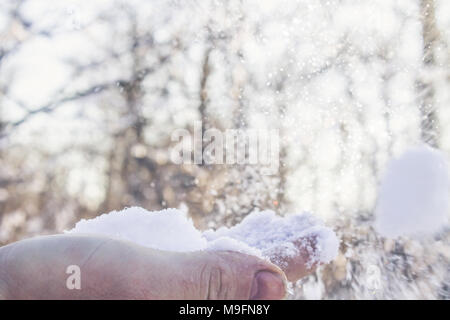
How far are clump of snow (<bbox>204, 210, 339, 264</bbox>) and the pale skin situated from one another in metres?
0.27

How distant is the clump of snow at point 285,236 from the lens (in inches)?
→ 45.1

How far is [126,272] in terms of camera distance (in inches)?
31.4

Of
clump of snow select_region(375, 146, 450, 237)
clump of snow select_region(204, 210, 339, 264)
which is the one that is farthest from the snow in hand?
clump of snow select_region(375, 146, 450, 237)

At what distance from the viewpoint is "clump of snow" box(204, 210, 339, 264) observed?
1146 mm

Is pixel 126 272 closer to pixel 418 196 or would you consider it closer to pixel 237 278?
pixel 237 278

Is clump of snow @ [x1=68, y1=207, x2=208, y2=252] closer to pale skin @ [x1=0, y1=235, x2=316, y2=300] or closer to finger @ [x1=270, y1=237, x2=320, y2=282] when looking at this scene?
pale skin @ [x1=0, y1=235, x2=316, y2=300]

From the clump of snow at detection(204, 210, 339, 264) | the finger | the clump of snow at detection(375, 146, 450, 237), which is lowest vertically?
the finger

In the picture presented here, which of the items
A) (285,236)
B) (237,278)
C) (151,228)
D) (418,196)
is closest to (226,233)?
(285,236)

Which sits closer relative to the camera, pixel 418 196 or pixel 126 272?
pixel 126 272

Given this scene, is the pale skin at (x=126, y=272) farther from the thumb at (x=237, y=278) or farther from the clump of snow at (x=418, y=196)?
the clump of snow at (x=418, y=196)

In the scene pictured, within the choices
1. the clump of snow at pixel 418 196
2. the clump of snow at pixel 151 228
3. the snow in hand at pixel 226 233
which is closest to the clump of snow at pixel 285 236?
the snow in hand at pixel 226 233

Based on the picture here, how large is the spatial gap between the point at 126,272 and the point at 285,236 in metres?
0.58

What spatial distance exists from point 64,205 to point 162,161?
1456mm

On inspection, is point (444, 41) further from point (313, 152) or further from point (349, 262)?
point (349, 262)
